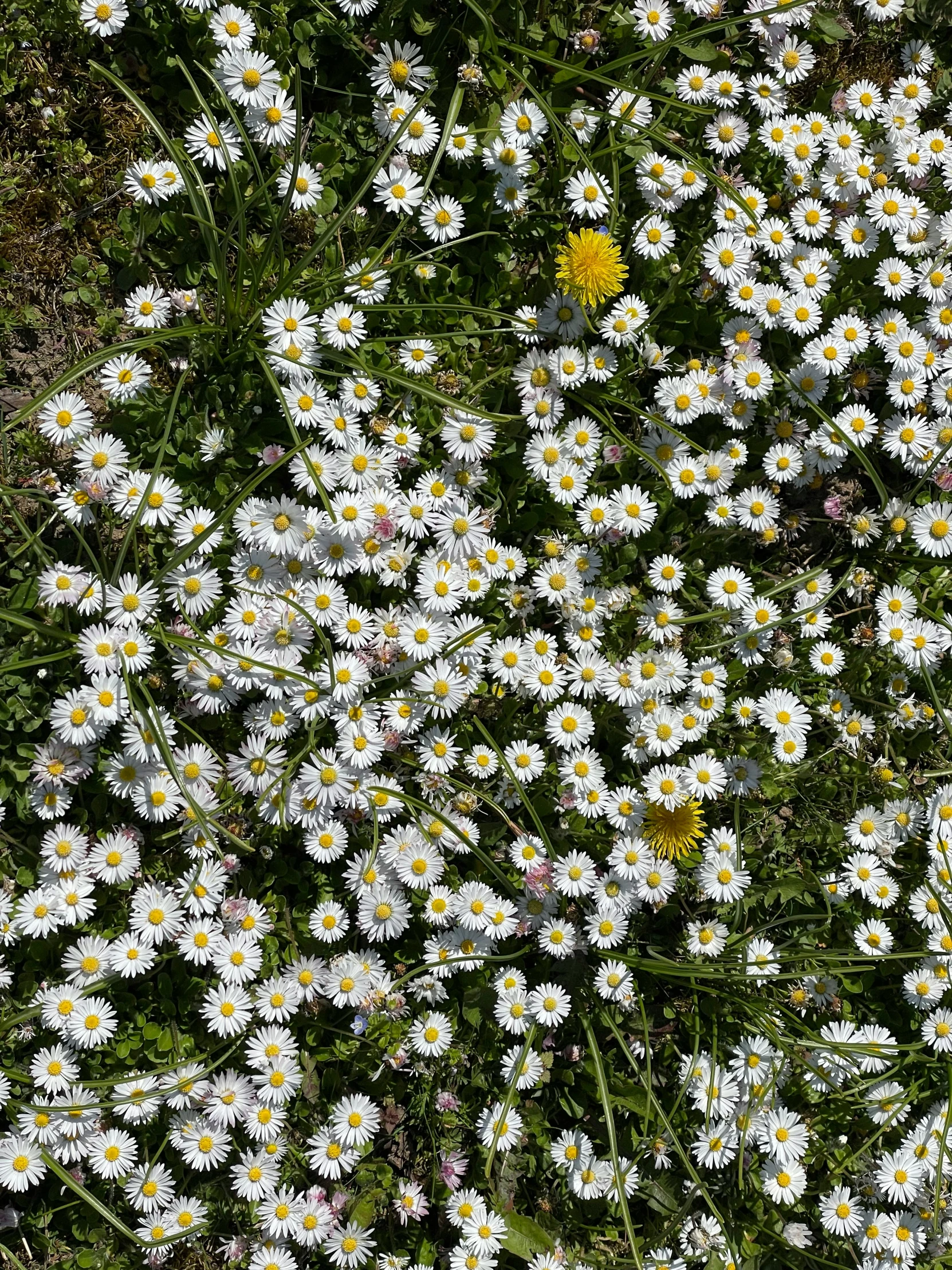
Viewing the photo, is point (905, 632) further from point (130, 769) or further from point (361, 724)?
point (130, 769)

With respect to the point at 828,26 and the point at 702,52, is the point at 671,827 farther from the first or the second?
the point at 828,26

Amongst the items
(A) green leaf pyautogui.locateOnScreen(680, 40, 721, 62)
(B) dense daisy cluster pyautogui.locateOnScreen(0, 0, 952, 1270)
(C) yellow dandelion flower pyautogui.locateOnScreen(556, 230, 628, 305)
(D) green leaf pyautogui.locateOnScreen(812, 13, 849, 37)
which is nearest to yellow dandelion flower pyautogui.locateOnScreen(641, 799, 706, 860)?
(B) dense daisy cluster pyautogui.locateOnScreen(0, 0, 952, 1270)

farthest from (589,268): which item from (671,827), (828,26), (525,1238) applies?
(525,1238)

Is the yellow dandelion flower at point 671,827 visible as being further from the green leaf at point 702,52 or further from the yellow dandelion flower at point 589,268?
the green leaf at point 702,52

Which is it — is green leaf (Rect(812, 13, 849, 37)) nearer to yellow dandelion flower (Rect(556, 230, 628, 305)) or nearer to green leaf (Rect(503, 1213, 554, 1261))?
yellow dandelion flower (Rect(556, 230, 628, 305))

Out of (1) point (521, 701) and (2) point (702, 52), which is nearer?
(1) point (521, 701)
